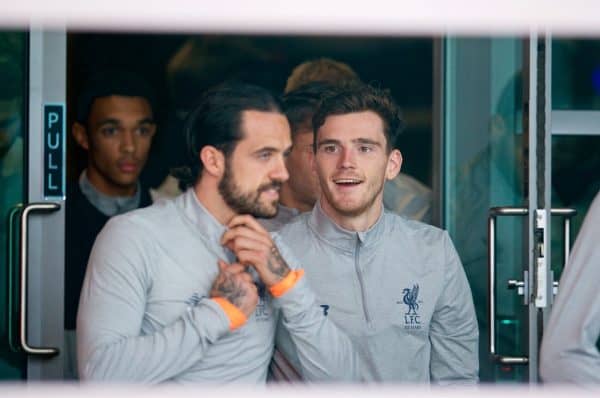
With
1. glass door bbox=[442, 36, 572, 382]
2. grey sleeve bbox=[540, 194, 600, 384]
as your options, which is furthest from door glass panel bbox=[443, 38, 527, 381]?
grey sleeve bbox=[540, 194, 600, 384]

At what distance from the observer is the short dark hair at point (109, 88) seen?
3754 mm

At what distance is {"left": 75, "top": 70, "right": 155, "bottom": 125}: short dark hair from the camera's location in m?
3.75

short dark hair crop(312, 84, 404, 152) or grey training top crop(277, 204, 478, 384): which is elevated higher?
short dark hair crop(312, 84, 404, 152)

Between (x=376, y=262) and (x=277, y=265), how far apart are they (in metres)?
0.34

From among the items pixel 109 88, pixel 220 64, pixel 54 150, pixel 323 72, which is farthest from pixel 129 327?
pixel 323 72

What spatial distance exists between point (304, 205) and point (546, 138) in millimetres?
795

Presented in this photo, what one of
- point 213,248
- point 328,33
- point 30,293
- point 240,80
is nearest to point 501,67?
point 328,33

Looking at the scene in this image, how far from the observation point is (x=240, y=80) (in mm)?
3764

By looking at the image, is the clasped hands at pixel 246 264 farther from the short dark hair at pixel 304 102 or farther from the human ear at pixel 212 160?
the short dark hair at pixel 304 102

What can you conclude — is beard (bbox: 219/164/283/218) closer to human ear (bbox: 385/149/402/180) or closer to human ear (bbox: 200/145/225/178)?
human ear (bbox: 200/145/225/178)

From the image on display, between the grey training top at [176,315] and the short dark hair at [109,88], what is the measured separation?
0.36m

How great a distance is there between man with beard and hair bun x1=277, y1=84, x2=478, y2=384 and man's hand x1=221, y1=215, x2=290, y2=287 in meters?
0.10

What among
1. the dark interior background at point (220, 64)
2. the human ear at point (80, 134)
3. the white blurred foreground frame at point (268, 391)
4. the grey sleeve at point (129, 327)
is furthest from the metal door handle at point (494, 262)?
the human ear at point (80, 134)

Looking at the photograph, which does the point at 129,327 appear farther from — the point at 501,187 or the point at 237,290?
the point at 501,187
